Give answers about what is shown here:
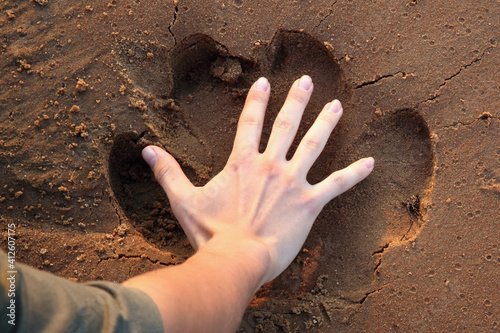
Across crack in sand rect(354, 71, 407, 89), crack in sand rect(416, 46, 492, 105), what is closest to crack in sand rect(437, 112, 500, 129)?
crack in sand rect(416, 46, 492, 105)

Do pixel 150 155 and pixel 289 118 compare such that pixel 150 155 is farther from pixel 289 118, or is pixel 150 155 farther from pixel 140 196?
pixel 289 118

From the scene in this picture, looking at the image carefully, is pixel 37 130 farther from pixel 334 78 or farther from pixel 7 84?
pixel 334 78

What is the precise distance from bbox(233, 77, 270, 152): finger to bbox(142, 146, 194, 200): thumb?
10.3 inches

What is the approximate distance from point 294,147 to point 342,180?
317mm

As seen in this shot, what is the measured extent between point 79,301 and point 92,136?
1.01 m

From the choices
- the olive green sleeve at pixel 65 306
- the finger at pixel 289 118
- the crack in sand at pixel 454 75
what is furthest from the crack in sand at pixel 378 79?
the olive green sleeve at pixel 65 306

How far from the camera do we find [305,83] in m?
1.88

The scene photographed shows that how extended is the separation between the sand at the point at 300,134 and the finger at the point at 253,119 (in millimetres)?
167

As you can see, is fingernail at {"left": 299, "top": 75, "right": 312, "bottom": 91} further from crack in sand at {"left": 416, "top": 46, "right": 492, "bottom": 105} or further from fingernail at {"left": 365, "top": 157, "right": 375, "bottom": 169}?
crack in sand at {"left": 416, "top": 46, "right": 492, "bottom": 105}

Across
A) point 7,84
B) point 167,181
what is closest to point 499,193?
point 167,181

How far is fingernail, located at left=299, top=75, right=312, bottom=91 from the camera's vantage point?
1.88 meters

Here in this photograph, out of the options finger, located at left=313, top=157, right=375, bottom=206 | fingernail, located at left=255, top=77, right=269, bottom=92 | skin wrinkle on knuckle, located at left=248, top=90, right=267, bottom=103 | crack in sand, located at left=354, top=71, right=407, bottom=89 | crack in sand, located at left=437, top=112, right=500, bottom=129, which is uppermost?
fingernail, located at left=255, top=77, right=269, bottom=92

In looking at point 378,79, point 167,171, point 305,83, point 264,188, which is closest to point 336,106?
point 305,83

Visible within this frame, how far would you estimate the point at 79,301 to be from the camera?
1.06m
